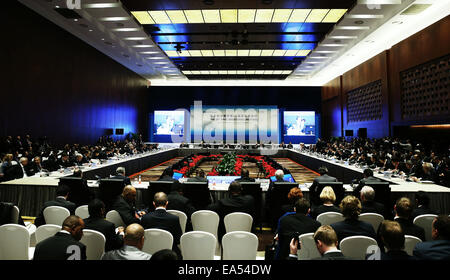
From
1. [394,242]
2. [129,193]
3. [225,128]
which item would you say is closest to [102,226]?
[129,193]

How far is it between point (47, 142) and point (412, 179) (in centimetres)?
1103

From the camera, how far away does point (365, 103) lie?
42.1ft

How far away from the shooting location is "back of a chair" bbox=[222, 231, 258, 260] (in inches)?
81.4

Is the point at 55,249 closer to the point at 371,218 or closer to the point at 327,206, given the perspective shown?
the point at 327,206

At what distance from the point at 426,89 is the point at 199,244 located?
390 inches

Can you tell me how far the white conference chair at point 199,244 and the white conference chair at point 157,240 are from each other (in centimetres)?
12

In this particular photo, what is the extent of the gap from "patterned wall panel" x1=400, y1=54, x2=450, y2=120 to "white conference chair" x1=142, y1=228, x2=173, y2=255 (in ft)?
30.0

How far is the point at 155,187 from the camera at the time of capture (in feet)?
13.5

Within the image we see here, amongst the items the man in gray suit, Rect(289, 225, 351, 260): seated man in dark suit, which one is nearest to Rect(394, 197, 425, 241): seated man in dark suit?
Rect(289, 225, 351, 260): seated man in dark suit

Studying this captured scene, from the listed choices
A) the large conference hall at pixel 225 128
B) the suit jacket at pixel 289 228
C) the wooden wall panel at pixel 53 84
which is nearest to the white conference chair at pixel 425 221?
the large conference hall at pixel 225 128

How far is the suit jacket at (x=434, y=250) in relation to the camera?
1.71 metres

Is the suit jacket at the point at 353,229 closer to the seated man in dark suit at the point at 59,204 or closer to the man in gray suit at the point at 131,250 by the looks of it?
the man in gray suit at the point at 131,250

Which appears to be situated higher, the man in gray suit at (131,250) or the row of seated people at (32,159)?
the row of seated people at (32,159)

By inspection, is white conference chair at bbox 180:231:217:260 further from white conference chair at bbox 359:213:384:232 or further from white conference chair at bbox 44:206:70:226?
white conference chair at bbox 359:213:384:232
